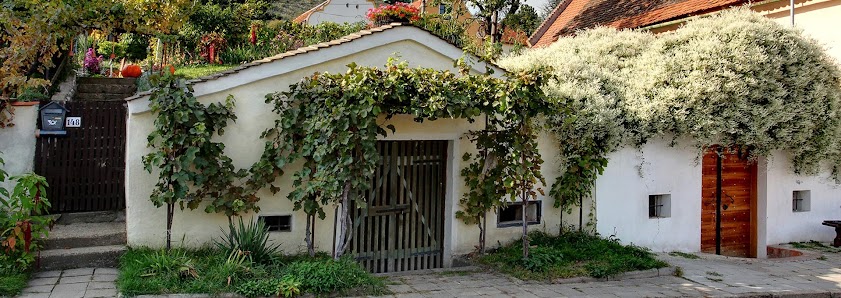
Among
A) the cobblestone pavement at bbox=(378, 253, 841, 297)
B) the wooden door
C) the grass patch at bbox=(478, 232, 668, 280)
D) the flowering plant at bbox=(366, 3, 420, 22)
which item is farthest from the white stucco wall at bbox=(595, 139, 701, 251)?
the flowering plant at bbox=(366, 3, 420, 22)

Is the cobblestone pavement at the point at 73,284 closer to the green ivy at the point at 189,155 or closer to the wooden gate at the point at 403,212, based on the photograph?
the green ivy at the point at 189,155

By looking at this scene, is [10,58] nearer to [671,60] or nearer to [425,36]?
[425,36]

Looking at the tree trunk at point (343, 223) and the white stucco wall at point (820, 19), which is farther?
the white stucco wall at point (820, 19)

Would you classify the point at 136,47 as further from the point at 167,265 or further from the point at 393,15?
the point at 167,265

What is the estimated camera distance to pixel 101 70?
16.3 metres

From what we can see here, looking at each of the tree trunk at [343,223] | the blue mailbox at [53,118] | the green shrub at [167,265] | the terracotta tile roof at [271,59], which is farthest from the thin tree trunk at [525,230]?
the blue mailbox at [53,118]

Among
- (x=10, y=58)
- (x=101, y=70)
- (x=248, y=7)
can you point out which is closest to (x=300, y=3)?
(x=248, y=7)

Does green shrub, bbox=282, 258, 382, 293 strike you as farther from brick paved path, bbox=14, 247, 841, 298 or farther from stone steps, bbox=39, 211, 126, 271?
stone steps, bbox=39, 211, 126, 271

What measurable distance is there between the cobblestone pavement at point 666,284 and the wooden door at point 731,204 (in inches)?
58.1

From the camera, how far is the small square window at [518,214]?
9.44 meters

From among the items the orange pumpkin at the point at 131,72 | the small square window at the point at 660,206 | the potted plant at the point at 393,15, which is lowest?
the small square window at the point at 660,206

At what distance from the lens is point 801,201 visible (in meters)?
11.8

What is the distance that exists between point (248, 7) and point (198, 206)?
1774 cm

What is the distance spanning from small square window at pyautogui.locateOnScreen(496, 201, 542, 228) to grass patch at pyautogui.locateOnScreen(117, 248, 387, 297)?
8.71 feet
